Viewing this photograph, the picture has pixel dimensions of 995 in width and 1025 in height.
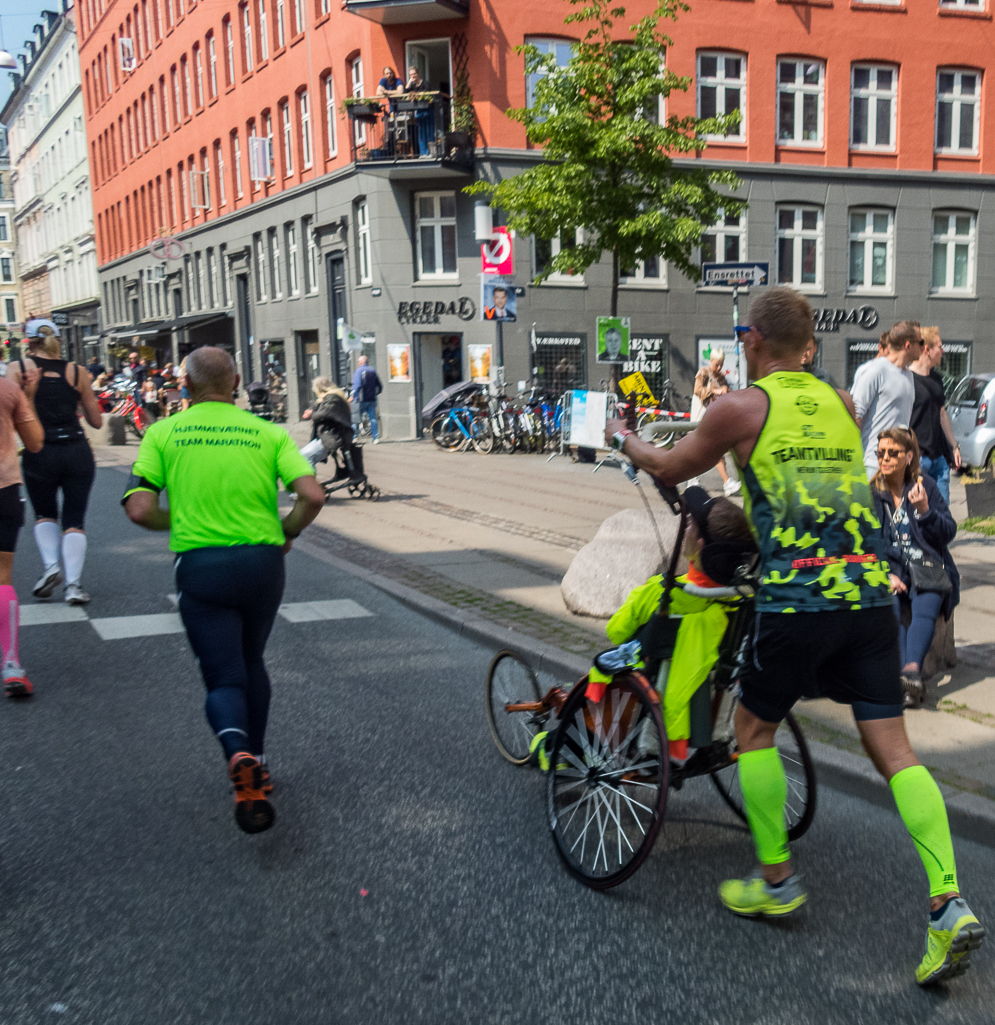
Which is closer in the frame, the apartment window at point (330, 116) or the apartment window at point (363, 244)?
the apartment window at point (363, 244)

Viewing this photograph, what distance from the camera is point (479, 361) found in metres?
25.9

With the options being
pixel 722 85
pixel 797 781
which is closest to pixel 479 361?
pixel 722 85

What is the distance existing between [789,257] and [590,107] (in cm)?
1034

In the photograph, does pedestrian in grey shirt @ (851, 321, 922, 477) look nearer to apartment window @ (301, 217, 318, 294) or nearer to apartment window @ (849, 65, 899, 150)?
apartment window @ (849, 65, 899, 150)

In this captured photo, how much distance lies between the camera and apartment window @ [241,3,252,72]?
34000mm

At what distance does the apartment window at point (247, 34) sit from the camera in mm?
34000

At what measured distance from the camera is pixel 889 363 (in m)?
6.98

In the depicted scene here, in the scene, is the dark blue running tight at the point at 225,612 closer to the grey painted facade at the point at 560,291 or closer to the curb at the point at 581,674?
the curb at the point at 581,674

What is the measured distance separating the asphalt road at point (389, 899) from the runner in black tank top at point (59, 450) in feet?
8.10

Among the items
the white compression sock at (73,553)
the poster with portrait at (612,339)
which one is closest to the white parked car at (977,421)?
the poster with portrait at (612,339)

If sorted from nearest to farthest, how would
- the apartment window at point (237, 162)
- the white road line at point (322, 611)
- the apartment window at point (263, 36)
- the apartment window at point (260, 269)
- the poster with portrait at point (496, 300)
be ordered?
the white road line at point (322, 611) → the poster with portrait at point (496, 300) → the apartment window at point (263, 36) → the apartment window at point (260, 269) → the apartment window at point (237, 162)

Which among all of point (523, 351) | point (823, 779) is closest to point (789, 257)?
point (523, 351)

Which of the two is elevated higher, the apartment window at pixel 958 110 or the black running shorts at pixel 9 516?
the apartment window at pixel 958 110

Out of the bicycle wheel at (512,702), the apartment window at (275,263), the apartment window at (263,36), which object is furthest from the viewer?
the apartment window at (275,263)
